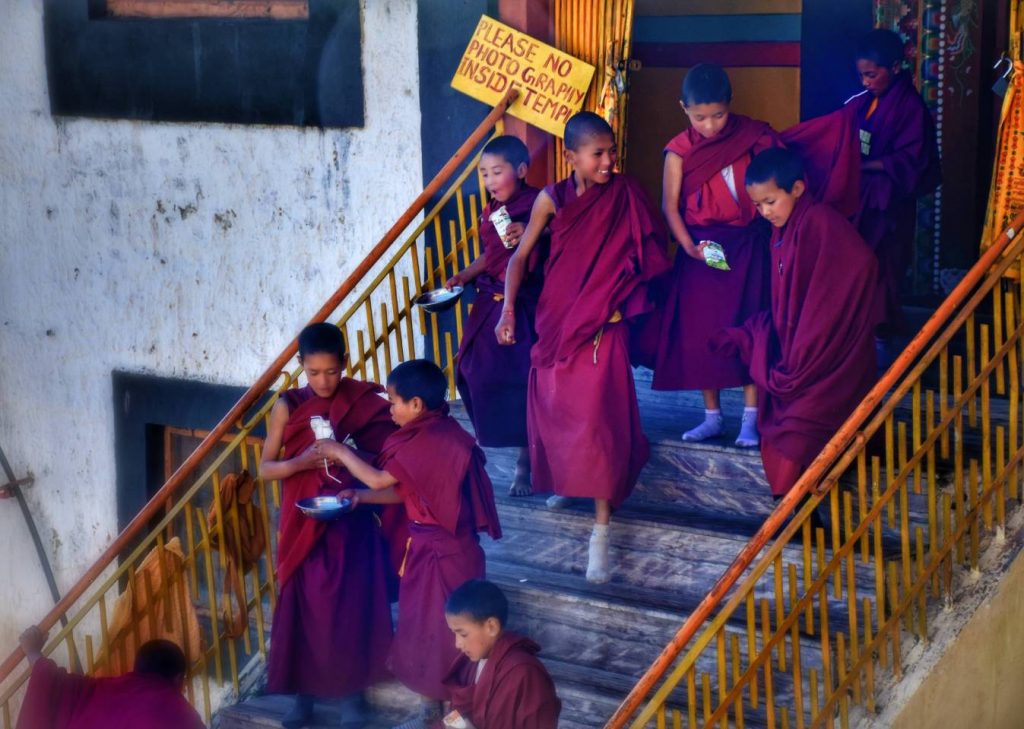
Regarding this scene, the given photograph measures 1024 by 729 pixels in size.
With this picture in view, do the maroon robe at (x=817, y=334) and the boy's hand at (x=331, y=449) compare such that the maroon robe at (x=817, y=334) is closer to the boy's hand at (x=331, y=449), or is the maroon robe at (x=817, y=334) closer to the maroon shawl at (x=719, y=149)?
the maroon shawl at (x=719, y=149)

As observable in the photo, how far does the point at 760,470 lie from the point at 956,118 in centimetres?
232

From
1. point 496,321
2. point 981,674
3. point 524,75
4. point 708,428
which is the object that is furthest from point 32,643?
point 524,75

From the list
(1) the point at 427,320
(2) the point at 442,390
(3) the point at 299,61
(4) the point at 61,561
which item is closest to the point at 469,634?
(2) the point at 442,390

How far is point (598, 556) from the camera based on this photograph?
5453 mm

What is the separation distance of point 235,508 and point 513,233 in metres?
1.54

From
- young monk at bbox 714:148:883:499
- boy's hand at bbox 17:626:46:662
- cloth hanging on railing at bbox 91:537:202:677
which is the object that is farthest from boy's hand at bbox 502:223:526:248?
boy's hand at bbox 17:626:46:662

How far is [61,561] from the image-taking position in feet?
28.5

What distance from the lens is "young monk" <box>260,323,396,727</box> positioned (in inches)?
212

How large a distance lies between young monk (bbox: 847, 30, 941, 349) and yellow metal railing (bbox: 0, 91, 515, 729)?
5.20ft

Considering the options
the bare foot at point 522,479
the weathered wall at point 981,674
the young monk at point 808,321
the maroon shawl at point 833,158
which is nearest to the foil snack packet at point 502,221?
the bare foot at point 522,479

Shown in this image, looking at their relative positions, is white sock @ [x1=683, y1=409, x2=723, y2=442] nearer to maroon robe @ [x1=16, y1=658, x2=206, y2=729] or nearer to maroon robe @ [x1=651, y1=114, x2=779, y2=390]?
maroon robe @ [x1=651, y1=114, x2=779, y2=390]

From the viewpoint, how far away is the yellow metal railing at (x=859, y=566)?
452 cm

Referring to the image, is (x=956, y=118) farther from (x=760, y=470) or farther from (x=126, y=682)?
(x=126, y=682)

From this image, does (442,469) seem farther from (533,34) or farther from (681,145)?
(533,34)
